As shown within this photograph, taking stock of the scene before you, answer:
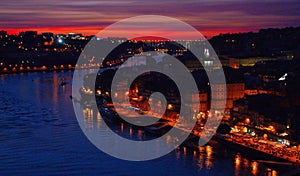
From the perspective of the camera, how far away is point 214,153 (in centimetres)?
515

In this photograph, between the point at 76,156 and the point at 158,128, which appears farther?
the point at 158,128

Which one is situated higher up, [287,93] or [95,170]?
[287,93]

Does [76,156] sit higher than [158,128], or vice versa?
[158,128]

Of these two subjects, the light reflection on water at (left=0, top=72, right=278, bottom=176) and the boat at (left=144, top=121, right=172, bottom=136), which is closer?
the light reflection on water at (left=0, top=72, right=278, bottom=176)

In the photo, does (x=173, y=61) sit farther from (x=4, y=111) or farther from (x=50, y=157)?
(x=50, y=157)

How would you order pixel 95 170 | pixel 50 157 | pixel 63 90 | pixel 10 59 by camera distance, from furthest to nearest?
pixel 10 59
pixel 63 90
pixel 50 157
pixel 95 170

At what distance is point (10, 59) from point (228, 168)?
18.8m

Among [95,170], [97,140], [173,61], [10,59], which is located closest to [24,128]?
[97,140]

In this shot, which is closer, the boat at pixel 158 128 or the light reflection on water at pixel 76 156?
the light reflection on water at pixel 76 156

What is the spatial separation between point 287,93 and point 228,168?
2.59 m

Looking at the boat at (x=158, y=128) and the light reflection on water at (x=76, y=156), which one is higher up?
the boat at (x=158, y=128)

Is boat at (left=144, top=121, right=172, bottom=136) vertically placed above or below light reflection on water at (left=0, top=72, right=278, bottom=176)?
above

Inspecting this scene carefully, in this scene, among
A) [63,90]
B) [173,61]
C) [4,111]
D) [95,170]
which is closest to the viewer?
[95,170]

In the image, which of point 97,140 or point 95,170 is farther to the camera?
point 97,140
